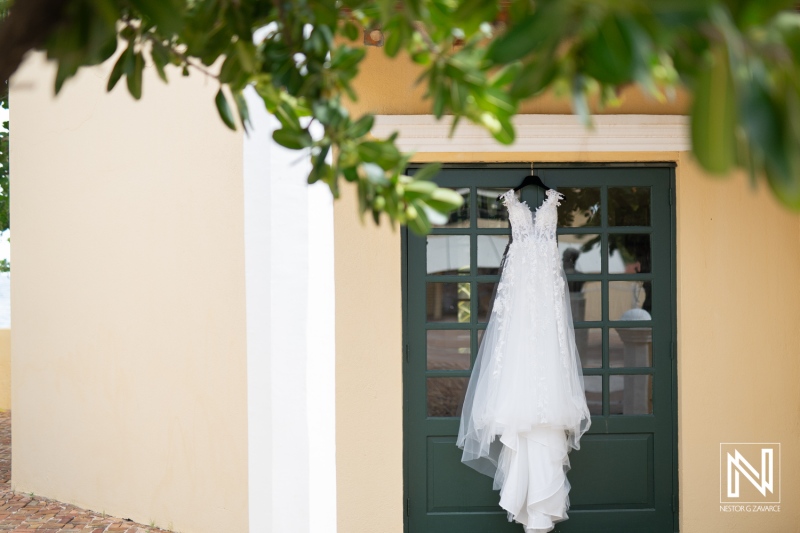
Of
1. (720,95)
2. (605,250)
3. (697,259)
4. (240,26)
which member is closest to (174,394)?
(605,250)

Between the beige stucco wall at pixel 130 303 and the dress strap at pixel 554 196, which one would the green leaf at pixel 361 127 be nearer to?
the dress strap at pixel 554 196

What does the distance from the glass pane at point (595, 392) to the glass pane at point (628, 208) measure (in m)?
0.95

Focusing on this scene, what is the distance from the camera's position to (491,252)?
16.9 feet

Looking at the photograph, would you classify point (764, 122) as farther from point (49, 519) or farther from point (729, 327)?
point (49, 519)

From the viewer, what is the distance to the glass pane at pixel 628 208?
17.0 ft

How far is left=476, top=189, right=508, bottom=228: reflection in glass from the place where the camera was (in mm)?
5141

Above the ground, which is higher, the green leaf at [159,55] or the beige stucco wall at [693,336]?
the green leaf at [159,55]

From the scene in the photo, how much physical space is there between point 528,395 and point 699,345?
1.18 metres

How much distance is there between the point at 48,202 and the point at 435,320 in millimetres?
3220

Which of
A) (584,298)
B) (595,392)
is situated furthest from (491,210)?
(595,392)

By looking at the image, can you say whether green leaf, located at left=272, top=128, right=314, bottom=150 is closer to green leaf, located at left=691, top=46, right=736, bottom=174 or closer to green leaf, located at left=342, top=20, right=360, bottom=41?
green leaf, located at left=342, top=20, right=360, bottom=41

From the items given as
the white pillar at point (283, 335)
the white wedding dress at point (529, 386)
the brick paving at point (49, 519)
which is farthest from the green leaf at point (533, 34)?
the brick paving at point (49, 519)

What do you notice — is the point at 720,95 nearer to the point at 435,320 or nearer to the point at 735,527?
the point at 435,320

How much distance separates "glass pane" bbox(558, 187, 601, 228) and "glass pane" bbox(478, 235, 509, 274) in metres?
0.37
